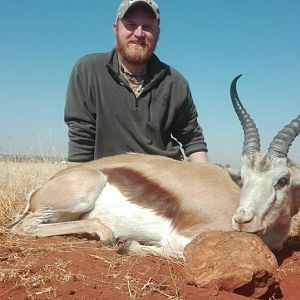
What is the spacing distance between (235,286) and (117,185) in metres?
2.14

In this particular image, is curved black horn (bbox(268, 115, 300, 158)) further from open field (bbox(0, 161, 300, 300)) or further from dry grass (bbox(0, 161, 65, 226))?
dry grass (bbox(0, 161, 65, 226))

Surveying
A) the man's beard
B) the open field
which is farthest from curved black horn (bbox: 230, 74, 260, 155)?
the man's beard

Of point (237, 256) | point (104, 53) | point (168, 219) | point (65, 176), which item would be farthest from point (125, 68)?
point (237, 256)

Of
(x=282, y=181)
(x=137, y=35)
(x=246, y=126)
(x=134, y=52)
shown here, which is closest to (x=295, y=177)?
(x=282, y=181)

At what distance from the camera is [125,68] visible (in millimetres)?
7289

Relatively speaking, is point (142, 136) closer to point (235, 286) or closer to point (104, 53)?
point (104, 53)

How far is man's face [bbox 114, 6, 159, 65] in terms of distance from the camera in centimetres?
715

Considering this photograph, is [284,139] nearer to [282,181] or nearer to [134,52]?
[282,181]

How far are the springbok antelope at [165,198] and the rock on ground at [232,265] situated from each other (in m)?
0.70

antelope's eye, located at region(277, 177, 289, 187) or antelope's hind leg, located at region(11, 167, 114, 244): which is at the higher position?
antelope's eye, located at region(277, 177, 289, 187)

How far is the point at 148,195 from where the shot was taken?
5102mm

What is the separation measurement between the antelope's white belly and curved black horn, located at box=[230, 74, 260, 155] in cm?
113

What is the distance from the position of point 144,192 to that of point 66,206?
2.89 feet

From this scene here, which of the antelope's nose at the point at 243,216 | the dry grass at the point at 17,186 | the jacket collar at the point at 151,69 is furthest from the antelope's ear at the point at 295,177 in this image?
the dry grass at the point at 17,186
